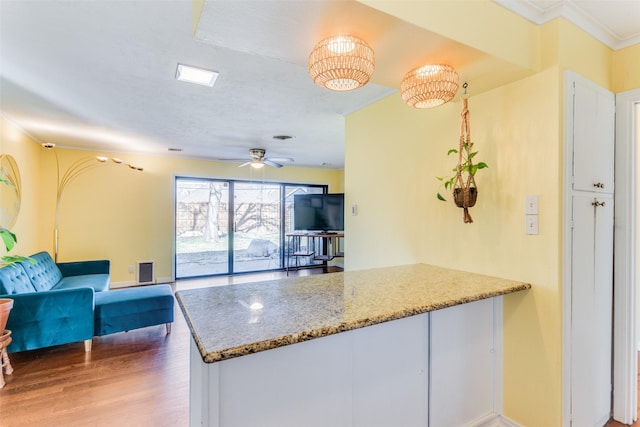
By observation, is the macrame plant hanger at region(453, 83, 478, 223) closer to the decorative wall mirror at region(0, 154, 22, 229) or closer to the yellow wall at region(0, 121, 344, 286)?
the decorative wall mirror at region(0, 154, 22, 229)

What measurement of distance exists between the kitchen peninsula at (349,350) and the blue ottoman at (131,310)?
2057 mm

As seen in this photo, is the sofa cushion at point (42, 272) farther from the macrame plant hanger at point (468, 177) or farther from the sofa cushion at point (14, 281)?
the macrame plant hanger at point (468, 177)

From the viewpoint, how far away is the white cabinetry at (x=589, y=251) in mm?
1581

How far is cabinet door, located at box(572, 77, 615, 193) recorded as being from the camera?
5.26 feet

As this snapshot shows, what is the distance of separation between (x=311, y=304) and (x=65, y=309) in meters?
2.61

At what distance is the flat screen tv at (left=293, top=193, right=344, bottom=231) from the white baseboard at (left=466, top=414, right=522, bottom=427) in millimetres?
3842

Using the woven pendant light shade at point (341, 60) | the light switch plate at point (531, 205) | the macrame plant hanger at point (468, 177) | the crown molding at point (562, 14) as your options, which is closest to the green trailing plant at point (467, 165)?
the macrame plant hanger at point (468, 177)

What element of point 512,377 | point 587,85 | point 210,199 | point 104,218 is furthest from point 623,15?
point 104,218

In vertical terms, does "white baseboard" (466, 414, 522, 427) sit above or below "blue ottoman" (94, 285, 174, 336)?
below

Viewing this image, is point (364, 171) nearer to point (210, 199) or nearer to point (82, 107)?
point (82, 107)

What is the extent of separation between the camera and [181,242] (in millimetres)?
5793

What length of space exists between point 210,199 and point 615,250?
5827mm

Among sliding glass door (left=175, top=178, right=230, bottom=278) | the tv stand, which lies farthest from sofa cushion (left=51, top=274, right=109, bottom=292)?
→ the tv stand

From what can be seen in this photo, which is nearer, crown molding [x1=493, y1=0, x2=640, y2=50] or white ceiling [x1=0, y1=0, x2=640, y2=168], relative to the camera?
white ceiling [x1=0, y1=0, x2=640, y2=168]
